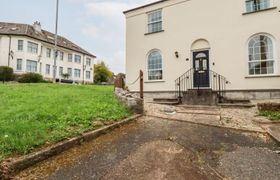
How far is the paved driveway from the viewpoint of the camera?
3215 millimetres

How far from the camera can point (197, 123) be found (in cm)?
655

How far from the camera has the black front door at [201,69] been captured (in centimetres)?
1184

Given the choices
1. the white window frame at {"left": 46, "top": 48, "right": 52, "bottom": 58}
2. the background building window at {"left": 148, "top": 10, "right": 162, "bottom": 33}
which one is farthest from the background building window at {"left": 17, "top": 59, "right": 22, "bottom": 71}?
the background building window at {"left": 148, "top": 10, "right": 162, "bottom": 33}

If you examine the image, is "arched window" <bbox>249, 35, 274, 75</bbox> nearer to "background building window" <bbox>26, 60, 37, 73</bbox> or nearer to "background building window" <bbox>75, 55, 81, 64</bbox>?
"background building window" <bbox>26, 60, 37, 73</bbox>

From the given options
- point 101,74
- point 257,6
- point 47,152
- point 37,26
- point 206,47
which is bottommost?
→ point 47,152

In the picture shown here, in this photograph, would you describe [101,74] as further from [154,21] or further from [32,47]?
[154,21]

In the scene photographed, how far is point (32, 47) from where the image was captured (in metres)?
29.4

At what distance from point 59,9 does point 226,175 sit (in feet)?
76.6

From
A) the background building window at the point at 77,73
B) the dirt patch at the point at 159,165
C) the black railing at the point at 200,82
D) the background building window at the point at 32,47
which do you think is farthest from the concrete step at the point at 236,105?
the background building window at the point at 77,73

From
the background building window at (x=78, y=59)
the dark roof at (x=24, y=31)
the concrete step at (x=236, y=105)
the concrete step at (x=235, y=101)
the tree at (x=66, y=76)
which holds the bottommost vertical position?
the concrete step at (x=236, y=105)

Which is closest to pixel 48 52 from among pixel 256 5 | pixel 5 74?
pixel 5 74

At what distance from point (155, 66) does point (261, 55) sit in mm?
6137

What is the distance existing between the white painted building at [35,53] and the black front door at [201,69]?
25169mm

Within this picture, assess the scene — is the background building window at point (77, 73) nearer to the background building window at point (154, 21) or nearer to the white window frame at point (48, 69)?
the white window frame at point (48, 69)
